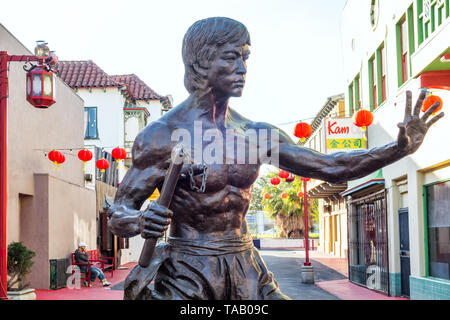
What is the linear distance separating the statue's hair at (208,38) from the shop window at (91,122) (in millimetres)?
28022

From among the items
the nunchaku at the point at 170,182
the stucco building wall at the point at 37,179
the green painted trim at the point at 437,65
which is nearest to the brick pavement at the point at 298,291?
the stucco building wall at the point at 37,179

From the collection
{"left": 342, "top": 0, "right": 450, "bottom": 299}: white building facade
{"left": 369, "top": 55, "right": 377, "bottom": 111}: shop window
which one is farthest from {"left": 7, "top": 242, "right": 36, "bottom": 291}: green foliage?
{"left": 369, "top": 55, "right": 377, "bottom": 111}: shop window

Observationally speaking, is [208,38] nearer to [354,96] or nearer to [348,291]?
[348,291]

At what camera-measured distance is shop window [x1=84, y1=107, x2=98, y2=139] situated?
3045 cm

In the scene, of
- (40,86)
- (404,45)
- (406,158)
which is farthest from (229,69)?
(404,45)

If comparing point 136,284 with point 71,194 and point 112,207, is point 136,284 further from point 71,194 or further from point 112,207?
point 71,194

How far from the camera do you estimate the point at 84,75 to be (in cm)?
3120

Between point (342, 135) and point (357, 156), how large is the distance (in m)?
15.4

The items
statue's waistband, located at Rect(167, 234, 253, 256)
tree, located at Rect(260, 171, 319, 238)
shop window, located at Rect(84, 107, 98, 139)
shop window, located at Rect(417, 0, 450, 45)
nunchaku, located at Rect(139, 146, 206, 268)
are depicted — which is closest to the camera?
nunchaku, located at Rect(139, 146, 206, 268)

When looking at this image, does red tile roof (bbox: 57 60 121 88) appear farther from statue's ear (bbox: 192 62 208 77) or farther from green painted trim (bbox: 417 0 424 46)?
statue's ear (bbox: 192 62 208 77)

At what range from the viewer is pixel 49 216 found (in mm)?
18453

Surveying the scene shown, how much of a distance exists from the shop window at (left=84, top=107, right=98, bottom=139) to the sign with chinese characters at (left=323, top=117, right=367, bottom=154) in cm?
1500
